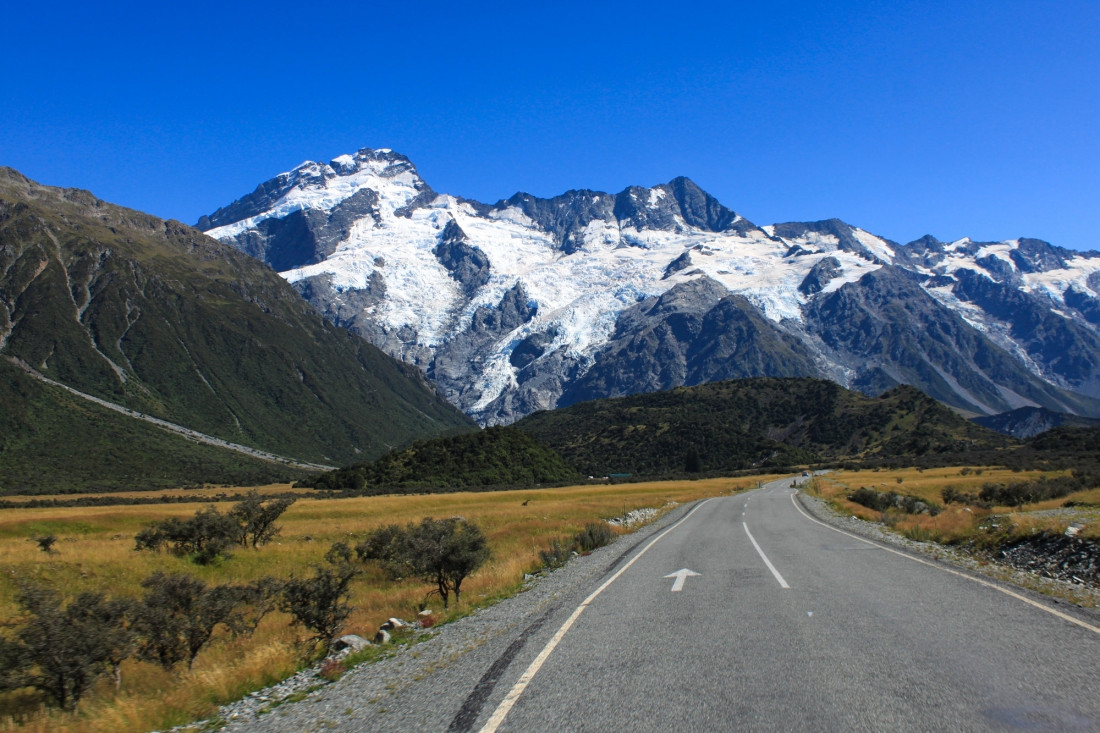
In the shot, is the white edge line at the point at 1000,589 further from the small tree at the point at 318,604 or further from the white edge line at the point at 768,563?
the small tree at the point at 318,604

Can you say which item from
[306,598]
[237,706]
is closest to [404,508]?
[306,598]

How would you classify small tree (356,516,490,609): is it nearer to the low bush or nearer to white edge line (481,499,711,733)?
white edge line (481,499,711,733)

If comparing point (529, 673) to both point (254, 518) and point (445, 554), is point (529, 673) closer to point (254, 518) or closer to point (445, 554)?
point (445, 554)

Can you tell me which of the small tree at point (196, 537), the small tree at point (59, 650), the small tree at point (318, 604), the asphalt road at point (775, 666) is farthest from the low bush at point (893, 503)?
the small tree at point (59, 650)

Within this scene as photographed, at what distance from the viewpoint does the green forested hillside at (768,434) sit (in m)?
148

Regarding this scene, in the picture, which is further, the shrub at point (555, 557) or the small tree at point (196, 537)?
the small tree at point (196, 537)

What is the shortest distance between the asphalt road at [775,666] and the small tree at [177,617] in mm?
4442

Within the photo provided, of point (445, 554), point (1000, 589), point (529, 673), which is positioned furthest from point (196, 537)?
point (1000, 589)

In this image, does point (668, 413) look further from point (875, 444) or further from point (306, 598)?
point (306, 598)

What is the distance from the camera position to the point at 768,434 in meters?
186

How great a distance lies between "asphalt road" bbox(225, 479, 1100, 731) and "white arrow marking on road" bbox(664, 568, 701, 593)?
271 millimetres

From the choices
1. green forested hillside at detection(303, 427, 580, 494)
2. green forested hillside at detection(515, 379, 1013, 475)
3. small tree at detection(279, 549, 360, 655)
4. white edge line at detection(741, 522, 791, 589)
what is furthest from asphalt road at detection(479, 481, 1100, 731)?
green forested hillside at detection(515, 379, 1013, 475)

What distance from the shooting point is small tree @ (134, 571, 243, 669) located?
10.9 m

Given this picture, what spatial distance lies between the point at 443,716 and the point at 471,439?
9966cm
